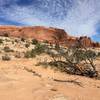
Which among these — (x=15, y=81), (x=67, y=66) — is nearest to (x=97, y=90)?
(x=15, y=81)

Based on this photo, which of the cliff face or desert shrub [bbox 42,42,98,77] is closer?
desert shrub [bbox 42,42,98,77]

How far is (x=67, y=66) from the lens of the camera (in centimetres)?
1216

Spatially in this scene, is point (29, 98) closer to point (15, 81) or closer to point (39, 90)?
point (39, 90)

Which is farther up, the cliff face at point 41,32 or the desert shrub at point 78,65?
the cliff face at point 41,32

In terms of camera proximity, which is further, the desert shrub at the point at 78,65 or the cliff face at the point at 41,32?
the cliff face at the point at 41,32

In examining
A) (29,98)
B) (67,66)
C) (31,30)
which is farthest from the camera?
(31,30)

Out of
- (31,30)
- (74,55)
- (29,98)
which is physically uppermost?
(31,30)

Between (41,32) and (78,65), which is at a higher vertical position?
(41,32)

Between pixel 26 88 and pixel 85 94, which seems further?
pixel 26 88

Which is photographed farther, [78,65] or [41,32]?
[41,32]

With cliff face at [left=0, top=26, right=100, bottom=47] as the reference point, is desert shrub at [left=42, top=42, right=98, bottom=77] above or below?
below

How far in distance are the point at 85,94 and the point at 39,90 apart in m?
1.24

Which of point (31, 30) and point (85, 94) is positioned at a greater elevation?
point (31, 30)

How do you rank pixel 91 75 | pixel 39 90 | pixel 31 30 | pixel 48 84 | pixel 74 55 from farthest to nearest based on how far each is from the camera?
1. pixel 31 30
2. pixel 74 55
3. pixel 91 75
4. pixel 48 84
5. pixel 39 90
